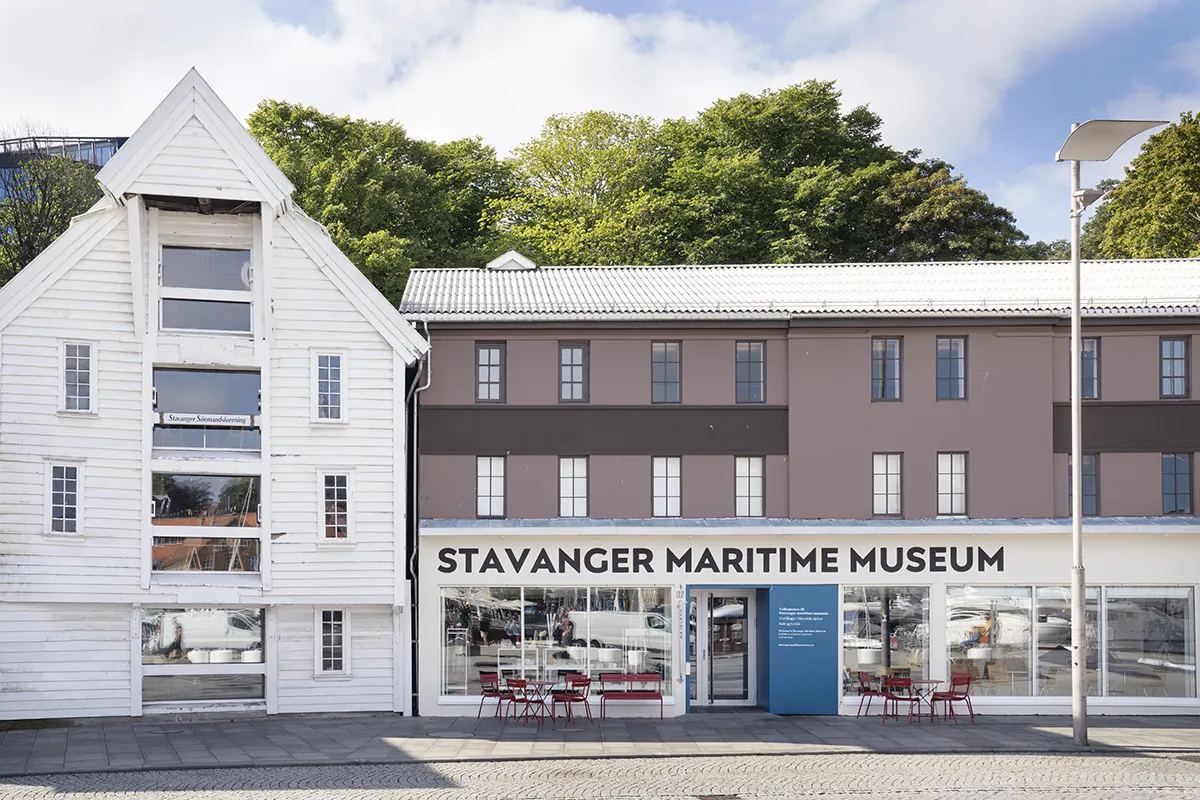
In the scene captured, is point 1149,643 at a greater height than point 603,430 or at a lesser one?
lesser

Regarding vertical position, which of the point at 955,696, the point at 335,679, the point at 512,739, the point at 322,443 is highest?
the point at 322,443

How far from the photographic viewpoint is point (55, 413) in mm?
24922

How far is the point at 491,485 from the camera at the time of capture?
26875 millimetres

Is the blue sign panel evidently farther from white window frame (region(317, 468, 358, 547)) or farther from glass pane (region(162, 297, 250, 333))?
glass pane (region(162, 297, 250, 333))

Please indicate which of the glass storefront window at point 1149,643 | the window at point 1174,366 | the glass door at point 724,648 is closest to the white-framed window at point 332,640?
the glass door at point 724,648

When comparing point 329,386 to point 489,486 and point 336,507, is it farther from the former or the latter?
point 489,486

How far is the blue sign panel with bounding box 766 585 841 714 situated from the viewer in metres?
26.4

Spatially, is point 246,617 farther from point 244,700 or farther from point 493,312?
point 493,312

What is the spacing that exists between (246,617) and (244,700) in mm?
1695

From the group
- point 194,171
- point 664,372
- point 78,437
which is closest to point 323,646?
point 78,437

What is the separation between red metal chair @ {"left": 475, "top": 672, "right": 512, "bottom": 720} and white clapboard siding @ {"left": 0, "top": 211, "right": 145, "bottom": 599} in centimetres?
733

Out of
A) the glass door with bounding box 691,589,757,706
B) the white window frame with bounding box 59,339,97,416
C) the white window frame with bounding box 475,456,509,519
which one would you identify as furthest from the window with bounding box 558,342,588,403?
the white window frame with bounding box 59,339,97,416

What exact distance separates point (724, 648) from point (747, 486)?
3.64 metres

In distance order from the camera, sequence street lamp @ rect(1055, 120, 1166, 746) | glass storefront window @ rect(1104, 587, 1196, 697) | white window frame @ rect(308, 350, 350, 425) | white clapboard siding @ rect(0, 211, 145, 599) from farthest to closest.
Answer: glass storefront window @ rect(1104, 587, 1196, 697) < white window frame @ rect(308, 350, 350, 425) < white clapboard siding @ rect(0, 211, 145, 599) < street lamp @ rect(1055, 120, 1166, 746)
